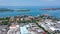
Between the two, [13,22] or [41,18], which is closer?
[13,22]

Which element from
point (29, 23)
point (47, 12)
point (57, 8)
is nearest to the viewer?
point (29, 23)

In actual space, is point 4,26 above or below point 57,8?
below

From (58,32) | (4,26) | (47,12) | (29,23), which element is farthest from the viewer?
(47,12)

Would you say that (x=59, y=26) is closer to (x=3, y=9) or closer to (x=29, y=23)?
(x=29, y=23)

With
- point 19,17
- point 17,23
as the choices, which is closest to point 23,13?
point 19,17

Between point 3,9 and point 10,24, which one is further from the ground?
point 3,9

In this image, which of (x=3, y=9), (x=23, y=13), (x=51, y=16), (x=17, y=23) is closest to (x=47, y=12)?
(x=51, y=16)

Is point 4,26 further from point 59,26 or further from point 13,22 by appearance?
point 59,26

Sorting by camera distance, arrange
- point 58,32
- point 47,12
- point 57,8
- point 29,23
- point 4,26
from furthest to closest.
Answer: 1. point 47,12
2. point 57,8
3. point 29,23
4. point 4,26
5. point 58,32

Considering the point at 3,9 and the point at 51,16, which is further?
the point at 51,16
